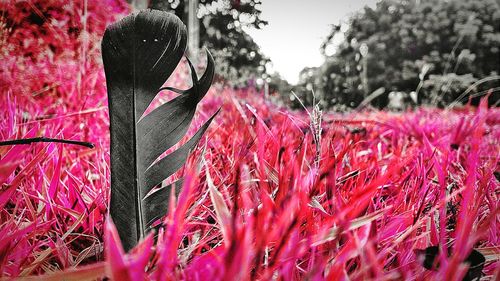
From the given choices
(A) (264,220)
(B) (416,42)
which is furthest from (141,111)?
(B) (416,42)

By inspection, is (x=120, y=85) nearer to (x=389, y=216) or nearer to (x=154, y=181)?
(x=154, y=181)

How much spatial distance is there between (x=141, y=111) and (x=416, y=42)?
17284 mm

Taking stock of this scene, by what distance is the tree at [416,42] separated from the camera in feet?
47.2

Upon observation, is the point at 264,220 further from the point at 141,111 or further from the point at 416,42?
the point at 416,42

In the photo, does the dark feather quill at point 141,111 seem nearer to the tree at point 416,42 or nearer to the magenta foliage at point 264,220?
the magenta foliage at point 264,220

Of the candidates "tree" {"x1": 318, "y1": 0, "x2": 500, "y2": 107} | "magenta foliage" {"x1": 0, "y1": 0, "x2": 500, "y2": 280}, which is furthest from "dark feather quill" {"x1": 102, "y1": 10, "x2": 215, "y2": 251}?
"tree" {"x1": 318, "y1": 0, "x2": 500, "y2": 107}

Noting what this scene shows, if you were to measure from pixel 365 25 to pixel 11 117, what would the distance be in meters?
17.8

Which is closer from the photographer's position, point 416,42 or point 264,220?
point 264,220

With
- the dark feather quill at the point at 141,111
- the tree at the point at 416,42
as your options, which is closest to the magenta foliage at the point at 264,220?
the dark feather quill at the point at 141,111

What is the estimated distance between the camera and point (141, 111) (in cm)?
28

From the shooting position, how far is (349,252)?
201mm

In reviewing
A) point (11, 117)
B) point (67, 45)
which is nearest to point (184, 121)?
point (11, 117)

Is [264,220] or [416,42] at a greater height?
[416,42]

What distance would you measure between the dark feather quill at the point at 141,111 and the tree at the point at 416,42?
13.6 metres
